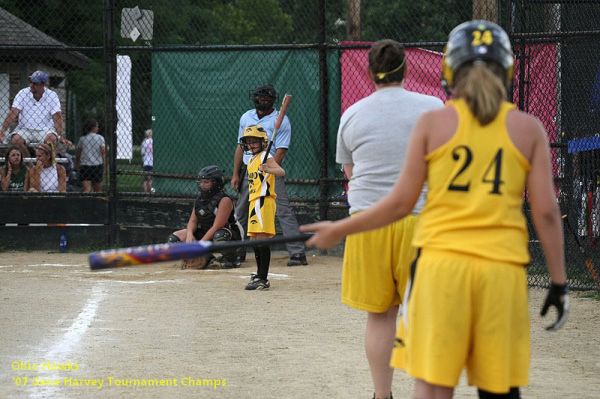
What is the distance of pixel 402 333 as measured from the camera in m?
3.60

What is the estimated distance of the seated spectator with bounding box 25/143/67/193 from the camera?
13219 millimetres

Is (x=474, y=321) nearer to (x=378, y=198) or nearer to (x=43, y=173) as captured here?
(x=378, y=198)

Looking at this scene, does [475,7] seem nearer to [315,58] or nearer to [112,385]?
[315,58]

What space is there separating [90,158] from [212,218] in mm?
5171

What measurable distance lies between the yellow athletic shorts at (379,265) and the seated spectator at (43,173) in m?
9.36

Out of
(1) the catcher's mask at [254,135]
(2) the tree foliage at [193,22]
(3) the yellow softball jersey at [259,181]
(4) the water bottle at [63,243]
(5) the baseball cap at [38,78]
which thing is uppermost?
(2) the tree foliage at [193,22]

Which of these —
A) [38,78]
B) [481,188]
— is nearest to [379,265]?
[481,188]

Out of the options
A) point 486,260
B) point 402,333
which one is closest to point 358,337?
point 402,333

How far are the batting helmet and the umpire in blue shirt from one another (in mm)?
6919

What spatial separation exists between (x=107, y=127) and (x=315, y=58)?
3068mm

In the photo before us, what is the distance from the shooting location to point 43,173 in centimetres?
1337

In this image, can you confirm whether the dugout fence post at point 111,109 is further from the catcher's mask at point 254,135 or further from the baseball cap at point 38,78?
the catcher's mask at point 254,135

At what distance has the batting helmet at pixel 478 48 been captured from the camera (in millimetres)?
3254

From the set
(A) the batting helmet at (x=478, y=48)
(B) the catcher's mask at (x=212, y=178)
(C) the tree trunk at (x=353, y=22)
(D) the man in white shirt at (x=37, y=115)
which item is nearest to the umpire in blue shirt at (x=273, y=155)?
(B) the catcher's mask at (x=212, y=178)
